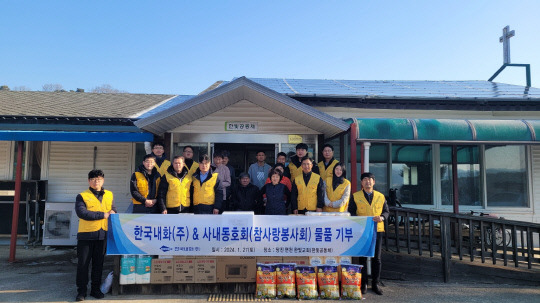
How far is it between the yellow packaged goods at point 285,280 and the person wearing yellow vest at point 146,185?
207 centimetres

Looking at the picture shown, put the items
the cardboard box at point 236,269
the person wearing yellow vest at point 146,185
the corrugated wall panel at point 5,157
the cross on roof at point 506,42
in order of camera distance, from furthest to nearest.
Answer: the cross on roof at point 506,42, the corrugated wall panel at point 5,157, the person wearing yellow vest at point 146,185, the cardboard box at point 236,269

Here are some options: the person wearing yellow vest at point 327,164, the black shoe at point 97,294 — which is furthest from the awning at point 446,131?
the black shoe at point 97,294

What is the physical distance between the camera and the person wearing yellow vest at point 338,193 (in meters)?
5.15

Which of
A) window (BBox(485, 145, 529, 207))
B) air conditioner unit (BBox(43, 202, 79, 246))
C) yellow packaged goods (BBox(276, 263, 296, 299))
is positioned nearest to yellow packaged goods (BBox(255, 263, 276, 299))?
yellow packaged goods (BBox(276, 263, 296, 299))

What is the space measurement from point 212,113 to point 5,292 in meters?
4.44

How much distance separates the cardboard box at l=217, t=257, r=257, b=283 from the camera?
15.7 ft

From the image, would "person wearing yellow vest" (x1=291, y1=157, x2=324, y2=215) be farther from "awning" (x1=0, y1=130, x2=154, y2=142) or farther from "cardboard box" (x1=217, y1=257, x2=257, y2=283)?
"awning" (x1=0, y1=130, x2=154, y2=142)

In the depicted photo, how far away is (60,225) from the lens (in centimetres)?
784

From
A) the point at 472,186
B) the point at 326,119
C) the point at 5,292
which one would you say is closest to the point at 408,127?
the point at 326,119

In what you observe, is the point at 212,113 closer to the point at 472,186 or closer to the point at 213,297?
the point at 213,297

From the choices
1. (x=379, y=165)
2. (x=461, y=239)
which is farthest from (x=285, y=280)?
(x=379, y=165)

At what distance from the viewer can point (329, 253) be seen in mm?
4828

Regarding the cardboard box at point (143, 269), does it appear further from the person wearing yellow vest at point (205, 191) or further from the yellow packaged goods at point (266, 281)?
the yellow packaged goods at point (266, 281)

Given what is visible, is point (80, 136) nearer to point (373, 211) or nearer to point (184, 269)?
point (184, 269)
